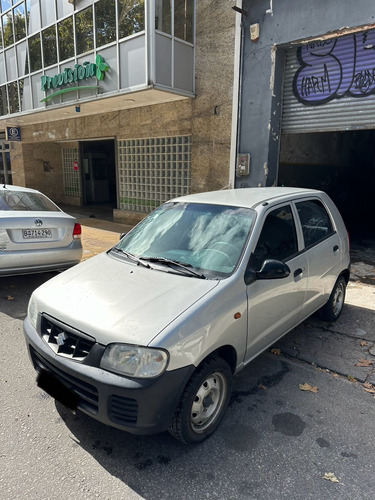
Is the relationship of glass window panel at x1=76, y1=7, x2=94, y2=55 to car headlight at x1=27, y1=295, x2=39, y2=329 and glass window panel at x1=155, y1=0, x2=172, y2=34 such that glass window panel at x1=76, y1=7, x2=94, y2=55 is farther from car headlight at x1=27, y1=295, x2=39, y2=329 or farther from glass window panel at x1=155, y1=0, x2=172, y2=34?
car headlight at x1=27, y1=295, x2=39, y2=329

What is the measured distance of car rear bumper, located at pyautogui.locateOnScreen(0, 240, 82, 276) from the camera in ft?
16.9

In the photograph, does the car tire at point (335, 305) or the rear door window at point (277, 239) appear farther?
the car tire at point (335, 305)

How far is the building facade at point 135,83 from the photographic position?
8547 mm

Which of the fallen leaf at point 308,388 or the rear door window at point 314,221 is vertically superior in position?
the rear door window at point 314,221

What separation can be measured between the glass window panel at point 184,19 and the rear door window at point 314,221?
22.0 ft

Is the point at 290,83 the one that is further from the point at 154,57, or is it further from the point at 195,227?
the point at 195,227

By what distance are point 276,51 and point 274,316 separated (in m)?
6.73

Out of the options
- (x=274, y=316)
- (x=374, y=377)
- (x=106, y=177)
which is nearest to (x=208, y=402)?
(x=274, y=316)

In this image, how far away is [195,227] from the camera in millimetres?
Result: 3404

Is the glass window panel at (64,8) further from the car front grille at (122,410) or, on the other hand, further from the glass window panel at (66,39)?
the car front grille at (122,410)

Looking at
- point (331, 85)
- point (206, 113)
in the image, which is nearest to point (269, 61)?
point (331, 85)

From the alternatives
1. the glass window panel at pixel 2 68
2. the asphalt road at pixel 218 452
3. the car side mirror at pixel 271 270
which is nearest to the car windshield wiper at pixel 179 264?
the car side mirror at pixel 271 270

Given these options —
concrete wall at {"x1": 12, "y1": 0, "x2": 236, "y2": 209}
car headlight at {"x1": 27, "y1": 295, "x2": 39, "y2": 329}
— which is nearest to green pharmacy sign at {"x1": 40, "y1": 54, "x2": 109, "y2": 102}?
concrete wall at {"x1": 12, "y1": 0, "x2": 236, "y2": 209}

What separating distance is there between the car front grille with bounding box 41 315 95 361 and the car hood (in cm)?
5
